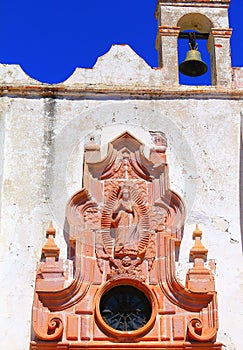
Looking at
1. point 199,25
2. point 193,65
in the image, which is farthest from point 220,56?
point 199,25

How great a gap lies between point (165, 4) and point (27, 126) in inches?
99.0

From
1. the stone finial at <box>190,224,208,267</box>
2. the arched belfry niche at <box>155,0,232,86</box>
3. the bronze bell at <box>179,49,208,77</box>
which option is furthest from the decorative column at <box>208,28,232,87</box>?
the stone finial at <box>190,224,208,267</box>

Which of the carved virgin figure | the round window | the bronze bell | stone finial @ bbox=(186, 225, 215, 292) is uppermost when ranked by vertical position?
the bronze bell

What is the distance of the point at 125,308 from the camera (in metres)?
9.40

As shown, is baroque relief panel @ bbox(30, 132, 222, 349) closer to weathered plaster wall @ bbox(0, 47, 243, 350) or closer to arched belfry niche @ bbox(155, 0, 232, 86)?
weathered plaster wall @ bbox(0, 47, 243, 350)

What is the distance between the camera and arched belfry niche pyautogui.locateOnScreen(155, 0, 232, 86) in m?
10.9

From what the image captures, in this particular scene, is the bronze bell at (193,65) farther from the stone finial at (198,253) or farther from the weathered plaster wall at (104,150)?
the stone finial at (198,253)

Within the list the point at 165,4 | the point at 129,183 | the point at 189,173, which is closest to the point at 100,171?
the point at 129,183

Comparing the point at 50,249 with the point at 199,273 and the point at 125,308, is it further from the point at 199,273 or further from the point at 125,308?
the point at 199,273

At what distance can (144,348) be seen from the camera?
29.8 feet

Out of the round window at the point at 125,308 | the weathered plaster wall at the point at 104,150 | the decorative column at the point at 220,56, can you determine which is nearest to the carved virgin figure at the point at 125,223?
the round window at the point at 125,308

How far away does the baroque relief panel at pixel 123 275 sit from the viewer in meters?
9.15

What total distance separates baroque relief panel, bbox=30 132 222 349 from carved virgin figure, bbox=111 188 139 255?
0.04ft

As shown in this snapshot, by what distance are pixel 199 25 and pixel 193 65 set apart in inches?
25.3
